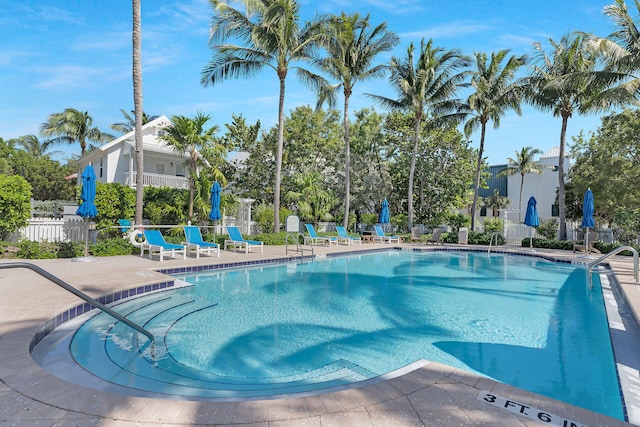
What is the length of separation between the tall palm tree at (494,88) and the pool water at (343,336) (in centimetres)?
1443

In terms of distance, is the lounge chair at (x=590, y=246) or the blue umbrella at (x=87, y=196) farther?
the lounge chair at (x=590, y=246)

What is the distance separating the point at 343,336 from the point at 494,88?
20769 millimetres

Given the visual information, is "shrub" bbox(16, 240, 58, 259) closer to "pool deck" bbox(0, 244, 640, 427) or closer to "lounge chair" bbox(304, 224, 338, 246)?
"pool deck" bbox(0, 244, 640, 427)

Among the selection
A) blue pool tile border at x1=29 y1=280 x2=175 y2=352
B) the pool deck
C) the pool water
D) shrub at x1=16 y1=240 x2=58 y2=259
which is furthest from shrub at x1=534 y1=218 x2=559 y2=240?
shrub at x1=16 y1=240 x2=58 y2=259

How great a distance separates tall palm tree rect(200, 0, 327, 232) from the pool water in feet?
32.6

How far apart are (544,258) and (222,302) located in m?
13.7

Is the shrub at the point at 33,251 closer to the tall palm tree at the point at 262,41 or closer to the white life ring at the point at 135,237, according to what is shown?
the white life ring at the point at 135,237

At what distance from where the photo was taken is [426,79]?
21.6 meters

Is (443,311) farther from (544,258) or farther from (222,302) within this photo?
(544,258)

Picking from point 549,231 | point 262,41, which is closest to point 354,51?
point 262,41

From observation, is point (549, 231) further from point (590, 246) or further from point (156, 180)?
point (156, 180)

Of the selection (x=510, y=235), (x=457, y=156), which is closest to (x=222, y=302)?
(x=510, y=235)

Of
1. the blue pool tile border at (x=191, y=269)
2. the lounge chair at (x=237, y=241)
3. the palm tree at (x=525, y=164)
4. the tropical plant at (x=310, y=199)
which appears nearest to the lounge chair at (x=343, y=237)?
the blue pool tile border at (x=191, y=269)

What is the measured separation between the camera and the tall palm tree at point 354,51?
19875 mm
